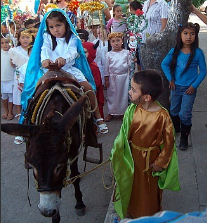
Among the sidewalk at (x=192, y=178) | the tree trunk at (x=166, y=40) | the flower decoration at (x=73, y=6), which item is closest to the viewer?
the sidewalk at (x=192, y=178)

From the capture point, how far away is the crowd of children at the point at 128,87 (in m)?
3.28

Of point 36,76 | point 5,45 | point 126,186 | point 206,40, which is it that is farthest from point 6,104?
point 206,40

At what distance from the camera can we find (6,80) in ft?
23.7

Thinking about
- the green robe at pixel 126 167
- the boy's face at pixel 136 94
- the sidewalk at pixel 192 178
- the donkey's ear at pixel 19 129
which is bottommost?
the sidewalk at pixel 192 178

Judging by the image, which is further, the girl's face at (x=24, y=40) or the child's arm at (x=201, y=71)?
the girl's face at (x=24, y=40)

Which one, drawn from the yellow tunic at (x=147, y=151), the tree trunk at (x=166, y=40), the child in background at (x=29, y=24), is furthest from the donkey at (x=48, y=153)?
the child in background at (x=29, y=24)

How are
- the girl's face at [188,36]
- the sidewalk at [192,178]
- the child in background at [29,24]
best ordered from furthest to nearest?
the child in background at [29,24], the girl's face at [188,36], the sidewalk at [192,178]

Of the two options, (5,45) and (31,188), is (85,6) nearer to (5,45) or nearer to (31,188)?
(5,45)

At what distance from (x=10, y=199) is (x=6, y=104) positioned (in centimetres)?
331

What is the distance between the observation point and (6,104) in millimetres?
7523

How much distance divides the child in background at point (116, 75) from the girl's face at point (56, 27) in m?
2.08

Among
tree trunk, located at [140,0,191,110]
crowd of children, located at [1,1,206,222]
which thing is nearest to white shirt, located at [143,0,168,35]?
crowd of children, located at [1,1,206,222]

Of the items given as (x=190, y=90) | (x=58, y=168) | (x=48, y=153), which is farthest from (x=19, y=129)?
(x=190, y=90)

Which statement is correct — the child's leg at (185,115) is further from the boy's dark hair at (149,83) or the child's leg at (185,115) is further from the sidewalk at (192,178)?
the boy's dark hair at (149,83)
